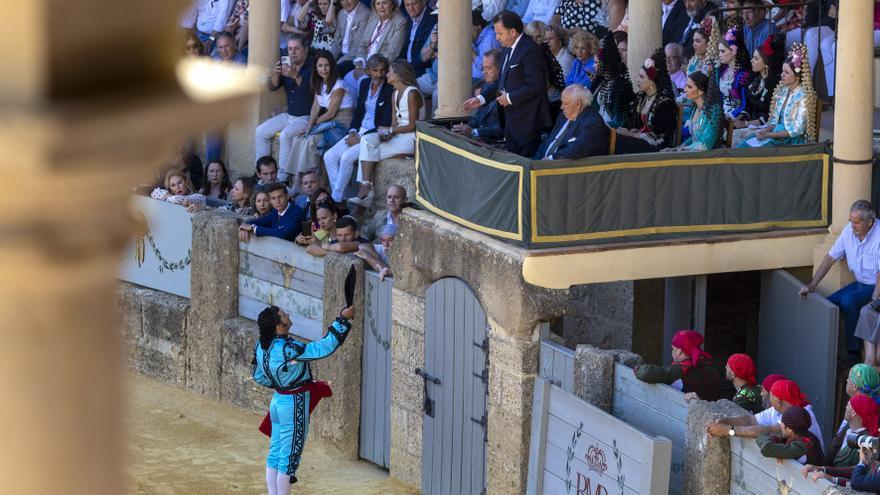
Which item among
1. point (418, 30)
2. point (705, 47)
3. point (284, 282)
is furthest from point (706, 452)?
point (418, 30)

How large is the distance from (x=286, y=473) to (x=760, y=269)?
4101mm

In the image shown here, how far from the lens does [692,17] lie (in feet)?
52.4

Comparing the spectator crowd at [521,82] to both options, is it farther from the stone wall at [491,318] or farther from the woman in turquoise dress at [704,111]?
the stone wall at [491,318]

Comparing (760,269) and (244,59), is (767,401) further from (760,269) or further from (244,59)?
(244,59)

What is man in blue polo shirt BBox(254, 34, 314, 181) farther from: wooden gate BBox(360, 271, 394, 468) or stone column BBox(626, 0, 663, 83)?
stone column BBox(626, 0, 663, 83)

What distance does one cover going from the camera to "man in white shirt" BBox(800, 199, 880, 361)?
12125 millimetres

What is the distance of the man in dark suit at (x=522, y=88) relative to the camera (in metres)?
13.0

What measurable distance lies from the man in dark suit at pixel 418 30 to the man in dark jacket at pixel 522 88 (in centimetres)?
472

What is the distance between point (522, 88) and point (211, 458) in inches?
202

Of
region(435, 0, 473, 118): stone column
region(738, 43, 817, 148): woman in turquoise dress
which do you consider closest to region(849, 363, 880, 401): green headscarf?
region(738, 43, 817, 148): woman in turquoise dress

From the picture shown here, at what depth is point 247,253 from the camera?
17.1 metres

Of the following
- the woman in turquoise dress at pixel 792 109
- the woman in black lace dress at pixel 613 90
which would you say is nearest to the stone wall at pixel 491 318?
the woman in black lace dress at pixel 613 90

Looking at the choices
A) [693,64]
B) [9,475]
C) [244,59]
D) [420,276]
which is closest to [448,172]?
[420,276]

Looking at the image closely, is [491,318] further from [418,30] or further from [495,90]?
[418,30]
